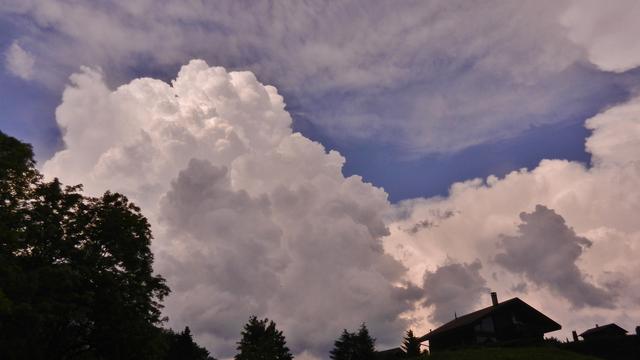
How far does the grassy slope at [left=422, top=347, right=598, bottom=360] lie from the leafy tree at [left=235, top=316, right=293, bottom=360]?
126ft

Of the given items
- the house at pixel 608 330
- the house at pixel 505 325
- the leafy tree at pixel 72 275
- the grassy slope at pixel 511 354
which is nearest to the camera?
the leafy tree at pixel 72 275

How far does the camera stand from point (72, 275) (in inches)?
1142

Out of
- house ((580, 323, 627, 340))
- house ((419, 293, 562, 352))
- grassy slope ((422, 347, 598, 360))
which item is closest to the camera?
grassy slope ((422, 347, 598, 360))

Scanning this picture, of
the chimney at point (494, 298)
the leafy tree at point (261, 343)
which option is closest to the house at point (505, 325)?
the chimney at point (494, 298)

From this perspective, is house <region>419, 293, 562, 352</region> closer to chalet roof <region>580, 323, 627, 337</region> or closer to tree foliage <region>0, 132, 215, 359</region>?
chalet roof <region>580, 323, 627, 337</region>

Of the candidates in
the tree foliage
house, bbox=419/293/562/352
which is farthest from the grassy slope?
the tree foliage

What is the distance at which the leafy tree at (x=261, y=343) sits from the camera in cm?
7894

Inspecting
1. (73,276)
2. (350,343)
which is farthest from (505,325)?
(73,276)

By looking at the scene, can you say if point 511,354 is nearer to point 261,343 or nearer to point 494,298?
point 494,298

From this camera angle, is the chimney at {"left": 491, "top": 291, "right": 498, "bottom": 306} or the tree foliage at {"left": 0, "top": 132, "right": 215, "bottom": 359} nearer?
the tree foliage at {"left": 0, "top": 132, "right": 215, "bottom": 359}

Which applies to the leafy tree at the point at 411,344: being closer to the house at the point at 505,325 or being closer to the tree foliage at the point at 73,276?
the house at the point at 505,325

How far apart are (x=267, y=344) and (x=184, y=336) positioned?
521 inches

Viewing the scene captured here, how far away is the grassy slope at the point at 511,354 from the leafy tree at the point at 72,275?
24.3 meters

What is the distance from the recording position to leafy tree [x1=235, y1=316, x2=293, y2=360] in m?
78.9
